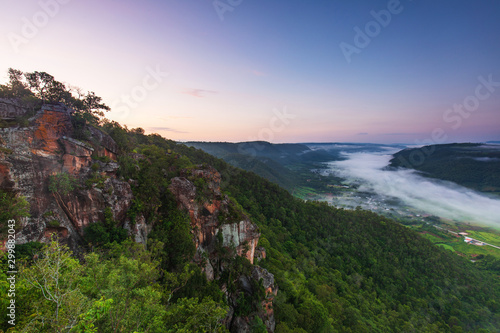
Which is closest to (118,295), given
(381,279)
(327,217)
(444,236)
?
(381,279)

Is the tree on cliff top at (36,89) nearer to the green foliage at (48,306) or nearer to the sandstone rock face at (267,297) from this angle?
the green foliage at (48,306)

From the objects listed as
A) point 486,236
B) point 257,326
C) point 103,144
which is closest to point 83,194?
point 103,144

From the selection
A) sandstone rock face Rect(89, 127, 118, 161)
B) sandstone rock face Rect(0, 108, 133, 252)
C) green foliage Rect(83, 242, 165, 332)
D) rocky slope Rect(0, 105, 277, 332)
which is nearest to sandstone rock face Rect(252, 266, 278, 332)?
rocky slope Rect(0, 105, 277, 332)

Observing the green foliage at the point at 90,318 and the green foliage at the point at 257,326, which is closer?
the green foliage at the point at 90,318

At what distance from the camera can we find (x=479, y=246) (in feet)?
411

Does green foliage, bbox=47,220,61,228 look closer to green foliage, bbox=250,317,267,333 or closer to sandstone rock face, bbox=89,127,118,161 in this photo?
sandstone rock face, bbox=89,127,118,161

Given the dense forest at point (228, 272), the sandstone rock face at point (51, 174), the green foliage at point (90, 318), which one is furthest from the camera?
the sandstone rock face at point (51, 174)

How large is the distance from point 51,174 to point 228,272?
26.2 meters

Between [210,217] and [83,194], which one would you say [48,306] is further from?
[210,217]

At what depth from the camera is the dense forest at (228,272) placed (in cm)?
1131

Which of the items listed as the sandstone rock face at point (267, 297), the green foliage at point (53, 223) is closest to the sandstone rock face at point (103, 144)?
the green foliage at point (53, 223)

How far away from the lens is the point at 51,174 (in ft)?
66.1

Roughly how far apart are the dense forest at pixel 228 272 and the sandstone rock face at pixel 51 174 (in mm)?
1097

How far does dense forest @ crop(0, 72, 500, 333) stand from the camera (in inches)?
445
